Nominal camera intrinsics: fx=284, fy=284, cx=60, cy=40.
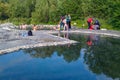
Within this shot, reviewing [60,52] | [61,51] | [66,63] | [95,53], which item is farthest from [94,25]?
[66,63]

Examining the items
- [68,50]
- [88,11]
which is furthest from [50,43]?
[88,11]

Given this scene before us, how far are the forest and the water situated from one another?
11821 millimetres

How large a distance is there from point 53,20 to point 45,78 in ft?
125

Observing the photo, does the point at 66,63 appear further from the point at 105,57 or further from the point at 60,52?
the point at 60,52

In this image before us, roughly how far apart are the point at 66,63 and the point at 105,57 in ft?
11.1

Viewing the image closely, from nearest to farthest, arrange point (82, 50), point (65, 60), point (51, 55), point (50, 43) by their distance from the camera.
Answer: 1. point (65, 60)
2. point (51, 55)
3. point (82, 50)
4. point (50, 43)

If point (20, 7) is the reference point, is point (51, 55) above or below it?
below

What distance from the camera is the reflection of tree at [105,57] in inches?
699

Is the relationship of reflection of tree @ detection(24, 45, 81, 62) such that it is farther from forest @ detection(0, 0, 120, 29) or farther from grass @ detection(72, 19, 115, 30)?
grass @ detection(72, 19, 115, 30)

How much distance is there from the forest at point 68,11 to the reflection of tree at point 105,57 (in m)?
10.7

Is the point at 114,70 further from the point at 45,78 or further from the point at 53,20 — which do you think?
the point at 53,20

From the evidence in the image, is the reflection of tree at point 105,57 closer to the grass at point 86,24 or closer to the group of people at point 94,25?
the group of people at point 94,25

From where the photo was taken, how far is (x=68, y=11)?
4953 centimetres

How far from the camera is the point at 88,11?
149 ft
